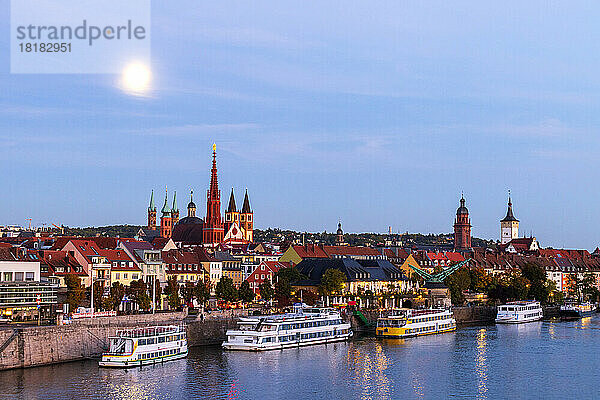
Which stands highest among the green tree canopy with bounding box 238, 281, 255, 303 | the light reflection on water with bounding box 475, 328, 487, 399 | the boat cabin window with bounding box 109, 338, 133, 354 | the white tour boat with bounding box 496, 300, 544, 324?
the green tree canopy with bounding box 238, 281, 255, 303

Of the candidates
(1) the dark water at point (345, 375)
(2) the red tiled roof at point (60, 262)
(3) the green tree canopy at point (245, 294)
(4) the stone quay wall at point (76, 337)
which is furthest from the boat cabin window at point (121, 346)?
(3) the green tree canopy at point (245, 294)

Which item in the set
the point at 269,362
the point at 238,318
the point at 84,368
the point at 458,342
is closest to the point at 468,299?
the point at 458,342

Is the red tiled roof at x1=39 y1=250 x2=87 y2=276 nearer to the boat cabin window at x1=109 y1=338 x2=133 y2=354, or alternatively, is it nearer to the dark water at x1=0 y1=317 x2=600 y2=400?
the dark water at x1=0 y1=317 x2=600 y2=400

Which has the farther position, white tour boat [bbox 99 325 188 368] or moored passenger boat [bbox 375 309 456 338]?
moored passenger boat [bbox 375 309 456 338]

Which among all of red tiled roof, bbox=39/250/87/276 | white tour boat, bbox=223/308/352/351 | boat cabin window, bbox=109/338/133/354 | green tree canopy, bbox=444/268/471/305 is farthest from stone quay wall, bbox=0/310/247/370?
green tree canopy, bbox=444/268/471/305

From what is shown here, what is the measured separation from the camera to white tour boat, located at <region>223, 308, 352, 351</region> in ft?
255

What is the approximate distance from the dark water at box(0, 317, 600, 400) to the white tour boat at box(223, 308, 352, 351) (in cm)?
131

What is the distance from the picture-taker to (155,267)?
107688 mm

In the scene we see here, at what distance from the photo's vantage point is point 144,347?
67125mm

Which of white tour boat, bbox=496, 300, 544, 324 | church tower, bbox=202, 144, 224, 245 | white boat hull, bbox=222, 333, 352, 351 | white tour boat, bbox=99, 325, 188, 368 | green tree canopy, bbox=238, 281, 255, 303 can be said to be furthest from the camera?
church tower, bbox=202, 144, 224, 245

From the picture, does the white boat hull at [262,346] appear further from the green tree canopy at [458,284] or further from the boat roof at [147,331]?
the green tree canopy at [458,284]

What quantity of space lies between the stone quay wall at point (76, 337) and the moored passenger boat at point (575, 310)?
63.9 metres

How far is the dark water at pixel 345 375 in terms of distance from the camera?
57969mm

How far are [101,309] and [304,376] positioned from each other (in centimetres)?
2668
